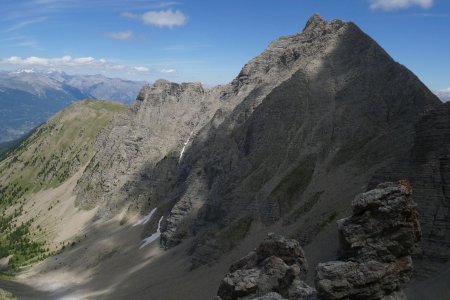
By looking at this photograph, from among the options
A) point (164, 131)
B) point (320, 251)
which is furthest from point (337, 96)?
point (164, 131)

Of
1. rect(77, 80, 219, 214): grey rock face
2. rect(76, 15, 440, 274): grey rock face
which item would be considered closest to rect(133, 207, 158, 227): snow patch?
rect(76, 15, 440, 274): grey rock face

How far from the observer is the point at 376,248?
24.3 metres

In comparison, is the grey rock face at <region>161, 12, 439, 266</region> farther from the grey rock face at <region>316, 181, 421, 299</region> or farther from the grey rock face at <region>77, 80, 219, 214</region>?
the grey rock face at <region>316, 181, 421, 299</region>

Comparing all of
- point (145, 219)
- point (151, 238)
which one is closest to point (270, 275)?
point (151, 238)

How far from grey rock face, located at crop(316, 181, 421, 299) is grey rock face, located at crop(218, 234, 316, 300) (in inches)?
142

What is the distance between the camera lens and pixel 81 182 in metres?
167

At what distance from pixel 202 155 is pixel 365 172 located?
5339cm

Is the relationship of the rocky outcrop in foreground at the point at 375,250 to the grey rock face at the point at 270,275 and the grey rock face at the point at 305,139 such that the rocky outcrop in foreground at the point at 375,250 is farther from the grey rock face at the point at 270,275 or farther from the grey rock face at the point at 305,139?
the grey rock face at the point at 305,139

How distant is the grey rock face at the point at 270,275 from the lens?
29734mm

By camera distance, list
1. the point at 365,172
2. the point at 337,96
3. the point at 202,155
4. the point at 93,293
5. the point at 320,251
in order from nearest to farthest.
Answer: the point at 320,251, the point at 365,172, the point at 337,96, the point at 93,293, the point at 202,155

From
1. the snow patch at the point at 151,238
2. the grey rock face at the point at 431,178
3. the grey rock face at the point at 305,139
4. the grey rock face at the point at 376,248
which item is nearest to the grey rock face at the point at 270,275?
the grey rock face at the point at 376,248

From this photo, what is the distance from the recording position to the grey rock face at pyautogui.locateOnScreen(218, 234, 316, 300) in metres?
29.7

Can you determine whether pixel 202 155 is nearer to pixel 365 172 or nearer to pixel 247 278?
pixel 365 172

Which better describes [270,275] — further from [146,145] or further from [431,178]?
[146,145]
